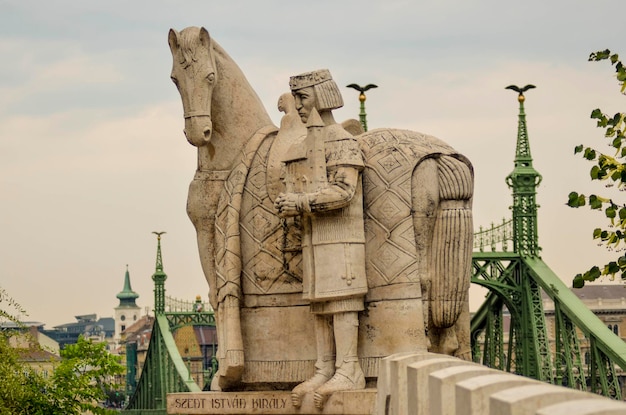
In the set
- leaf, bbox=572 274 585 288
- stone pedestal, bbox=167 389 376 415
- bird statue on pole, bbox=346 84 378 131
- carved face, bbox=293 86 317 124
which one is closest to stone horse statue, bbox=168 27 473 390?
stone pedestal, bbox=167 389 376 415

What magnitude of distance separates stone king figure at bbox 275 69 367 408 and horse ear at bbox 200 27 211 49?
0.98 m

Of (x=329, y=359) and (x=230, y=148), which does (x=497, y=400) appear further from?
(x=230, y=148)

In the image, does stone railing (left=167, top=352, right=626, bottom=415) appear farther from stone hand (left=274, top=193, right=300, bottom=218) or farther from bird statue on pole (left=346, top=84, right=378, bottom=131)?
bird statue on pole (left=346, top=84, right=378, bottom=131)

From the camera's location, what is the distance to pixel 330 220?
1426 centimetres

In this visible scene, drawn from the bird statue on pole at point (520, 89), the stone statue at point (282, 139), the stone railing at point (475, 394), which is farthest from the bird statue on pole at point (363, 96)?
the stone railing at point (475, 394)

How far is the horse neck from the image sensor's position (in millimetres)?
15312

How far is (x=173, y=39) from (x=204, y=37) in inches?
10.8

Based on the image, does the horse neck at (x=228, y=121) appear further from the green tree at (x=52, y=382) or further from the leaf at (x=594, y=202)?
the green tree at (x=52, y=382)

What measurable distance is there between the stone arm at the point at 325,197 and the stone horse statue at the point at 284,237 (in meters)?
0.53

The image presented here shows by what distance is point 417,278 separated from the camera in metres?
14.6

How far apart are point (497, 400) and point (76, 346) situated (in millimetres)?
20779

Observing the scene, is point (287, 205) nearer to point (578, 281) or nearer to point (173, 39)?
point (173, 39)

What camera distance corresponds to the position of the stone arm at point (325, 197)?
45.8 ft

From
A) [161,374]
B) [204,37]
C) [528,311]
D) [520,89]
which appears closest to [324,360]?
[204,37]
